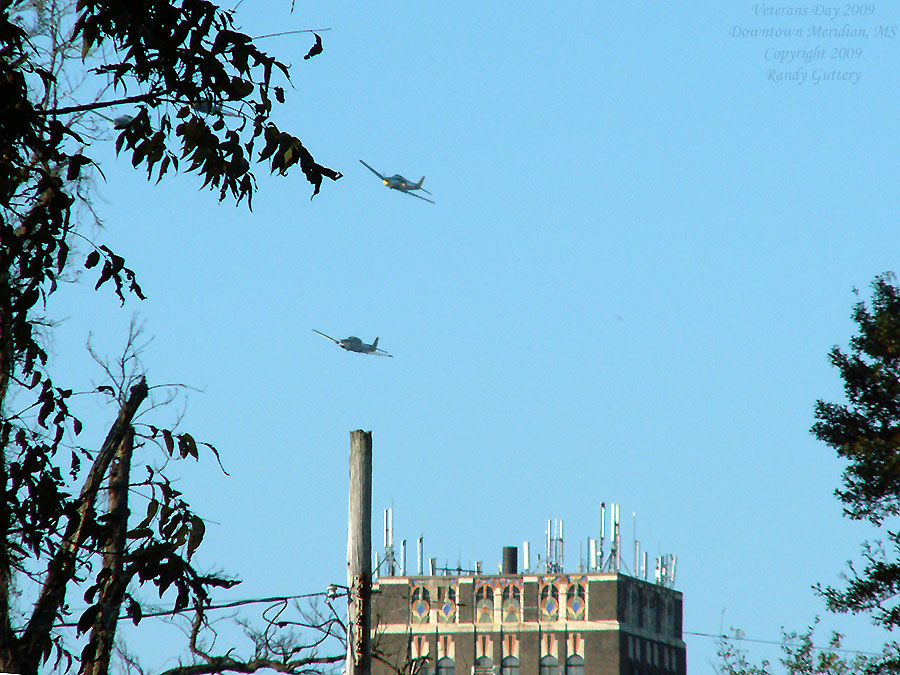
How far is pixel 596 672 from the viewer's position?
114 m

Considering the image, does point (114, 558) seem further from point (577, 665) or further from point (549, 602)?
point (549, 602)

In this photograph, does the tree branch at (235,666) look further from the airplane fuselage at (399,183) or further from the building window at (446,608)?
the building window at (446,608)

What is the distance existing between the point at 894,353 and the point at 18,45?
26132mm

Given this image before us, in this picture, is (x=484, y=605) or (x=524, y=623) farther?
(x=484, y=605)

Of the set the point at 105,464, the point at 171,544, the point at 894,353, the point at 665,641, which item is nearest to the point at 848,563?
the point at 894,353

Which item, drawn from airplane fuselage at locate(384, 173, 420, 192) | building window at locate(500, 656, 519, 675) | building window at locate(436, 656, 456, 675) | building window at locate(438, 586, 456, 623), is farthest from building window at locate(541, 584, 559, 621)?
airplane fuselage at locate(384, 173, 420, 192)

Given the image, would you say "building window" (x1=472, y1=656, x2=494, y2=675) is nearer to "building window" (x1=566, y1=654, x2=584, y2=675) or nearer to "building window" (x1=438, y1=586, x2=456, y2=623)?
"building window" (x1=438, y1=586, x2=456, y2=623)

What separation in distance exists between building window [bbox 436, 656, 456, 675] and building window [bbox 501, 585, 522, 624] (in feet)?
17.8

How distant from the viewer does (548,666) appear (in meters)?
114

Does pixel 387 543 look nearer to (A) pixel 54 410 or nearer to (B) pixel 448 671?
(B) pixel 448 671

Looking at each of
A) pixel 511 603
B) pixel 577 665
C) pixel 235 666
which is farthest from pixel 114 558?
pixel 511 603

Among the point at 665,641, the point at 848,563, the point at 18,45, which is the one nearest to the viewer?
the point at 18,45

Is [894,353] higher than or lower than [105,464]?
higher

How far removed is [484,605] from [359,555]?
104516 millimetres
